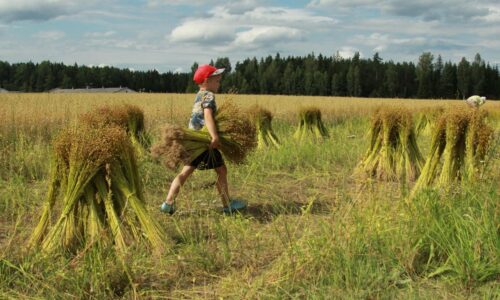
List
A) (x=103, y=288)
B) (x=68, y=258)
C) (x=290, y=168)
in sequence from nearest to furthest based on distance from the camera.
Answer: (x=103, y=288) → (x=68, y=258) → (x=290, y=168)

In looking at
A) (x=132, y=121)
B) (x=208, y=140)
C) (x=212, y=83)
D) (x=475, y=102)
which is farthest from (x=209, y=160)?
(x=132, y=121)

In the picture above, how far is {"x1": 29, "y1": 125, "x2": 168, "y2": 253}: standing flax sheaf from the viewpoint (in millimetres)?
3823

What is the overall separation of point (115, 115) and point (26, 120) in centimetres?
327

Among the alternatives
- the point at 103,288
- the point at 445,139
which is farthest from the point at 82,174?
the point at 445,139

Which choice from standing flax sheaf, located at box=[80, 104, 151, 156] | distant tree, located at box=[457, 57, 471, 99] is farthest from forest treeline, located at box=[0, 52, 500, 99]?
standing flax sheaf, located at box=[80, 104, 151, 156]

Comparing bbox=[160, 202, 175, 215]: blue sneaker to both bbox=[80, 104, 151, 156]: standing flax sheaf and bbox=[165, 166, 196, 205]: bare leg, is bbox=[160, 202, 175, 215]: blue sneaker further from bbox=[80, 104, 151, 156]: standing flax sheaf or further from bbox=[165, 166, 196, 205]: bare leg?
bbox=[80, 104, 151, 156]: standing flax sheaf

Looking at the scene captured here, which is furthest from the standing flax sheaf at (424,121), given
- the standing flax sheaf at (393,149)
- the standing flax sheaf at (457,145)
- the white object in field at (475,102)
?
the standing flax sheaf at (457,145)

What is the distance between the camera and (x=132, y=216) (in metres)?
4.09

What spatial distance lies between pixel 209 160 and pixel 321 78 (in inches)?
2736

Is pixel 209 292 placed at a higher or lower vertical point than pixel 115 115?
lower

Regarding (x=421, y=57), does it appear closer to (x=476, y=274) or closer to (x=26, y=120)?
(x=26, y=120)

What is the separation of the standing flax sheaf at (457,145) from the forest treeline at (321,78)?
2281 inches

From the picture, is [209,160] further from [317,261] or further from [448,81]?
[448,81]

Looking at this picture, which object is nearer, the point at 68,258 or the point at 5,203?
the point at 68,258
